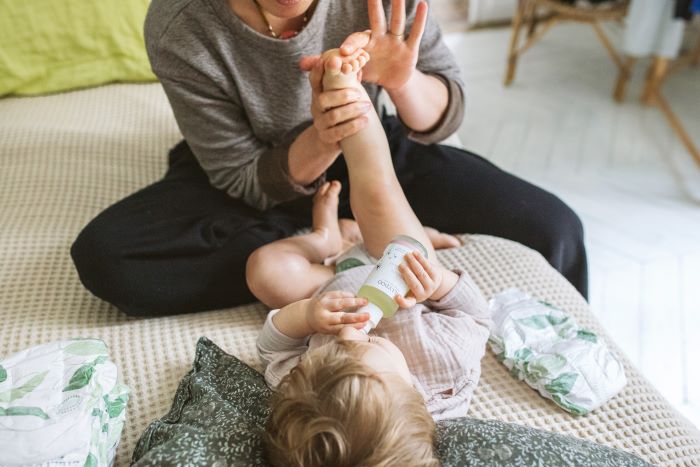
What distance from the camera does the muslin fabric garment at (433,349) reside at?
2.80 feet

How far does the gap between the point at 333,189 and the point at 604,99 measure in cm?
166

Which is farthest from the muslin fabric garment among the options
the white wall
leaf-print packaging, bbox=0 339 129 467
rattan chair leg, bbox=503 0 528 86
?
the white wall

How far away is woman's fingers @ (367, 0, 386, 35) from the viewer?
35.8 inches

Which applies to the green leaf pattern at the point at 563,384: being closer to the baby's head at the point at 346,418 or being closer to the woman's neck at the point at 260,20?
the baby's head at the point at 346,418

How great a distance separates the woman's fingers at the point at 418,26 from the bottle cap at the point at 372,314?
1.30ft

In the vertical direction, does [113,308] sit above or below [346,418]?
below

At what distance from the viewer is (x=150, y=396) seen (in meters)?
0.89

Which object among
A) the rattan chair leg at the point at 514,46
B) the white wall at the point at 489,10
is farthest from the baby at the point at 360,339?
the white wall at the point at 489,10

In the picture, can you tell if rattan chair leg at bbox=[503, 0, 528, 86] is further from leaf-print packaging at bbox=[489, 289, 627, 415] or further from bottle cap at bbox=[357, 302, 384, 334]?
bottle cap at bbox=[357, 302, 384, 334]

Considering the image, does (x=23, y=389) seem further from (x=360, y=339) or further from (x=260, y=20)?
(x=260, y=20)

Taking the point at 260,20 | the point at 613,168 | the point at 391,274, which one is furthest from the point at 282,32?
the point at 613,168

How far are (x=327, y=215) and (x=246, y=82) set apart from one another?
258 mm

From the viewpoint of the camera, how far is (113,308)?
1071 mm

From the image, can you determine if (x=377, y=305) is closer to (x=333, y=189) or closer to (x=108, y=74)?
(x=333, y=189)
